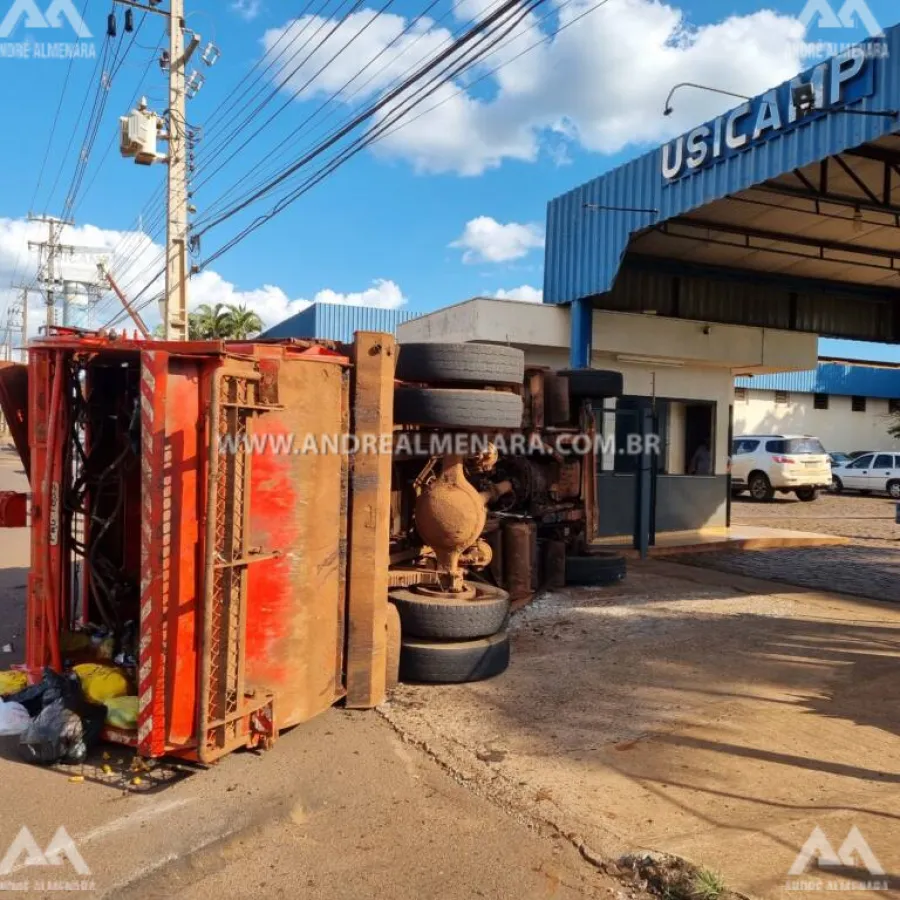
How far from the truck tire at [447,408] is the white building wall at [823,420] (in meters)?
34.1

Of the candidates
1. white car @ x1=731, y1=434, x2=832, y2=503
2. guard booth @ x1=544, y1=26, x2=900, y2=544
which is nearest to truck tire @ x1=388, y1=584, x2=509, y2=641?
guard booth @ x1=544, y1=26, x2=900, y2=544

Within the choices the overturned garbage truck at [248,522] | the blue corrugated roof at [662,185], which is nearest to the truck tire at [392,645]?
the overturned garbage truck at [248,522]

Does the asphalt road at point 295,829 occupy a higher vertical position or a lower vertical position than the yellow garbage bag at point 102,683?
lower

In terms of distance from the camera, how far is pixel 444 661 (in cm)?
579

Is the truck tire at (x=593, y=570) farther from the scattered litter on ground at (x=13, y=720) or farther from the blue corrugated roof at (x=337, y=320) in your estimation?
the blue corrugated roof at (x=337, y=320)

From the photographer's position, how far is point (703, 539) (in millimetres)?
13469

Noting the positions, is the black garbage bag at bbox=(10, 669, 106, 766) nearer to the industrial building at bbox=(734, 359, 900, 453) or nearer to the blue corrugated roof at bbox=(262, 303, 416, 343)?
the blue corrugated roof at bbox=(262, 303, 416, 343)

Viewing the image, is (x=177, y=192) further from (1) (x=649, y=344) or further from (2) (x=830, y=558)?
(2) (x=830, y=558)

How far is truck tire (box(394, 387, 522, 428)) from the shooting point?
228 inches

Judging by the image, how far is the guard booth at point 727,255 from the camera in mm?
8945

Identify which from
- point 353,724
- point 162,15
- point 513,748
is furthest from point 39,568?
point 162,15

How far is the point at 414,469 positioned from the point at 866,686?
13.9ft

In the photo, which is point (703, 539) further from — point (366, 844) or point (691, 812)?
point (366, 844)

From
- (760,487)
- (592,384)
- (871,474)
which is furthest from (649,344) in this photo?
(871,474)
